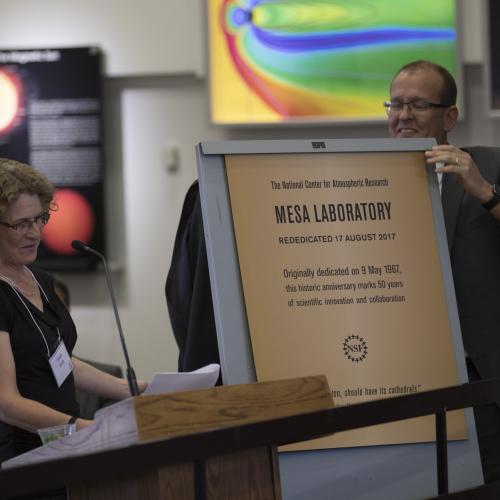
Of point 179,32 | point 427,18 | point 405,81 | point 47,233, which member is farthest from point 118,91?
point 405,81

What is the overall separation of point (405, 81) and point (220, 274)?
1.11 meters

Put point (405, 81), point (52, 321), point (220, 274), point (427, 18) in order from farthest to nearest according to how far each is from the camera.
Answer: point (427, 18), point (405, 81), point (52, 321), point (220, 274)

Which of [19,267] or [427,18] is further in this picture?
[427,18]

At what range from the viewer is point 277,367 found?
243 centimetres

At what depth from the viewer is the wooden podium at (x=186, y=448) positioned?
175 centimetres

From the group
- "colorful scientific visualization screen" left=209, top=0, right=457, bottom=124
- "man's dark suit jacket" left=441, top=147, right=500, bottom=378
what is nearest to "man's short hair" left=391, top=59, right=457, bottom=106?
"man's dark suit jacket" left=441, top=147, right=500, bottom=378

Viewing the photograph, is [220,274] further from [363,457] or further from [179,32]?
[179,32]

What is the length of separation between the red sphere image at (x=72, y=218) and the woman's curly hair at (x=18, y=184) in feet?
9.92

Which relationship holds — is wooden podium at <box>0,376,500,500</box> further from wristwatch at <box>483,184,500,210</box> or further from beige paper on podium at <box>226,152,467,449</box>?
wristwatch at <box>483,184,500,210</box>

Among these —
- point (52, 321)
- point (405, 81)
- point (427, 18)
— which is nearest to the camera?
point (52, 321)

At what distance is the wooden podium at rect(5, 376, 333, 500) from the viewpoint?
68.9 inches

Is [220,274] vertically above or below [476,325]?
above

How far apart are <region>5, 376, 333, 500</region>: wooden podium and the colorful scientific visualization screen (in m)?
3.73

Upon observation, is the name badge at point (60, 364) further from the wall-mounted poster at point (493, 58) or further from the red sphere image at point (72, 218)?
the wall-mounted poster at point (493, 58)
